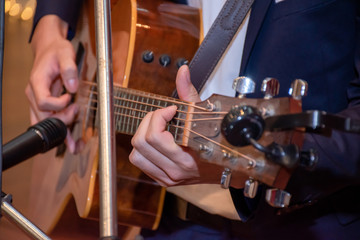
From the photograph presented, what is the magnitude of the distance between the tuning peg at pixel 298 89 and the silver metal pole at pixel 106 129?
→ 0.26m

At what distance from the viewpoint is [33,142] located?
0.98 metres

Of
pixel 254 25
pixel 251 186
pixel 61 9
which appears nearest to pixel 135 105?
pixel 254 25

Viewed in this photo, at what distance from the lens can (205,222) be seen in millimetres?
1129

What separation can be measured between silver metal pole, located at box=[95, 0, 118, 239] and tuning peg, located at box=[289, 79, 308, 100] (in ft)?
0.85

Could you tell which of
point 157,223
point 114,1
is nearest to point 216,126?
point 157,223

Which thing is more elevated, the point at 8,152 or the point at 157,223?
the point at 8,152

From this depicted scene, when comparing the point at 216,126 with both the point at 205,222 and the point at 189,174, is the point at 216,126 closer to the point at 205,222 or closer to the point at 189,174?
the point at 189,174

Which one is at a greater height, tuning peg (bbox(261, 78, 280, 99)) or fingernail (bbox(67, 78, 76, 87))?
tuning peg (bbox(261, 78, 280, 99))

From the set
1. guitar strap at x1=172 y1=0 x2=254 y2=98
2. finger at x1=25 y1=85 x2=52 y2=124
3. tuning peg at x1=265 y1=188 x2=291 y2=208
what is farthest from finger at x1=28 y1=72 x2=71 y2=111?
tuning peg at x1=265 y1=188 x2=291 y2=208

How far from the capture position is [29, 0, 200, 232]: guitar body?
45.6 inches

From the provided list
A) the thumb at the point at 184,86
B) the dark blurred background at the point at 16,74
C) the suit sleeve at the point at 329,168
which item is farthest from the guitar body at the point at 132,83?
the dark blurred background at the point at 16,74

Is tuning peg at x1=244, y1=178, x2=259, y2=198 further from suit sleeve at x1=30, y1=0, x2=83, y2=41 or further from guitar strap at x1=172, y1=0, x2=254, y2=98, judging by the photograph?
suit sleeve at x1=30, y1=0, x2=83, y2=41

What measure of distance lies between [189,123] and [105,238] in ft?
1.24

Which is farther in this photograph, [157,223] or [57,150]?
[57,150]
